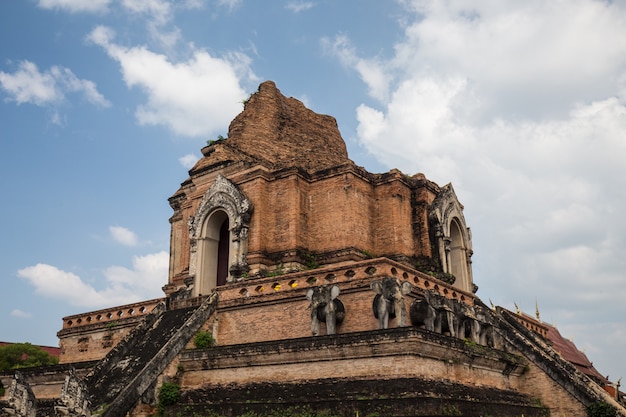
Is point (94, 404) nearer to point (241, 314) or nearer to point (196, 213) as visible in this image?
point (241, 314)

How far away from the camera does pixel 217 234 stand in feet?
72.6

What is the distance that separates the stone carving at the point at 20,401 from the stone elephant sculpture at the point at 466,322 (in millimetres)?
10526

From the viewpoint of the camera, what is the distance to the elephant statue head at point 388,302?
13.8 metres

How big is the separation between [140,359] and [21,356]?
20.2 metres

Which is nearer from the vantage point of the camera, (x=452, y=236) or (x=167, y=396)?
(x=167, y=396)

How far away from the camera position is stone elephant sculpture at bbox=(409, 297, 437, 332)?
46.6 ft

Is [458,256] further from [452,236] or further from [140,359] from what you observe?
[140,359]

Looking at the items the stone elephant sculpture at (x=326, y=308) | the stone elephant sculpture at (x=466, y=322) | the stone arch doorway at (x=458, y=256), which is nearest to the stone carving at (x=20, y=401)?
the stone elephant sculpture at (x=326, y=308)

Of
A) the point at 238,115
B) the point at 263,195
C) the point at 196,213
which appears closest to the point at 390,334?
the point at 263,195

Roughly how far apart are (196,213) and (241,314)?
19.7 ft

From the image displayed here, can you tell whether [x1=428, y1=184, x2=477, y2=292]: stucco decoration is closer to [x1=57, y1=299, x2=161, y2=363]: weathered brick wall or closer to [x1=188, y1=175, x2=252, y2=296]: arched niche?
[x1=188, y1=175, x2=252, y2=296]: arched niche

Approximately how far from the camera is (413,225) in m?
21.6

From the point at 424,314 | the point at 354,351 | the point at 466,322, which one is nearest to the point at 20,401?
the point at 354,351

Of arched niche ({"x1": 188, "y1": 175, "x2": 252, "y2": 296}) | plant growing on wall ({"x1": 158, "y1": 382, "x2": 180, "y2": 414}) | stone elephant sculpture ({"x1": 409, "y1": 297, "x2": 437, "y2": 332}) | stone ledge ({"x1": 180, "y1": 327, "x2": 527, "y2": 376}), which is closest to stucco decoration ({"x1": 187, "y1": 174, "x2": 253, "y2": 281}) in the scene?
arched niche ({"x1": 188, "y1": 175, "x2": 252, "y2": 296})
